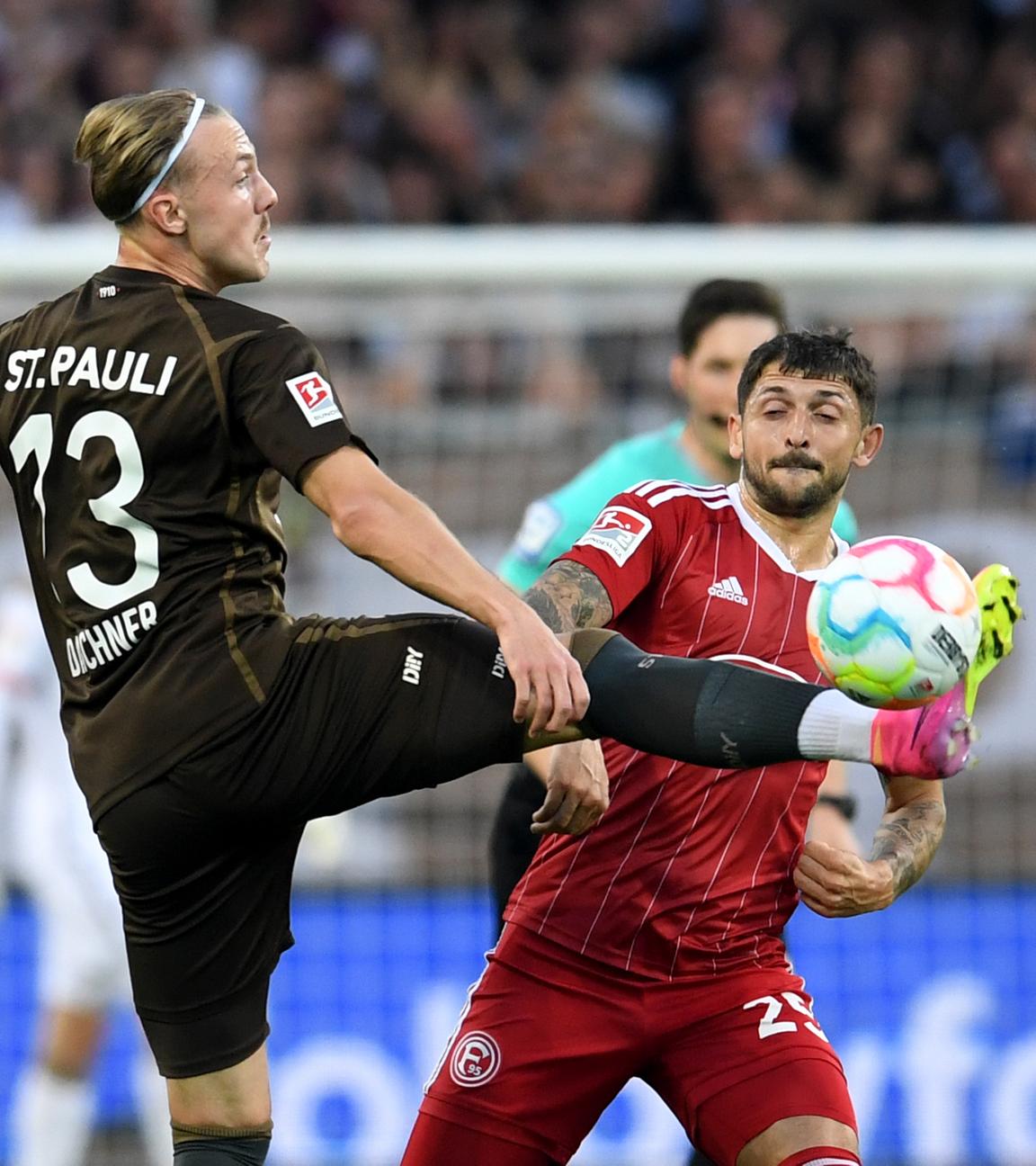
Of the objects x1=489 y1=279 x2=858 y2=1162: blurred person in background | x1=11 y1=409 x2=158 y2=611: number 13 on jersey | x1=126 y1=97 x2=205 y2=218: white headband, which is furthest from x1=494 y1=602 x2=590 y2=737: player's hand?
x1=489 y1=279 x2=858 y2=1162: blurred person in background

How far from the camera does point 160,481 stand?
372 cm

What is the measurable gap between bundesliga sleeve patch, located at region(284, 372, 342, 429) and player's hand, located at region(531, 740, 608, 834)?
715mm

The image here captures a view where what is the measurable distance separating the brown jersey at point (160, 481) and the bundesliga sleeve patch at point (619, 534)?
578 millimetres

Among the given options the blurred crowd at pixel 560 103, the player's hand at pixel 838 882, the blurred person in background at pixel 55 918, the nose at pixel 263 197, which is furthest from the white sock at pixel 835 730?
the blurred crowd at pixel 560 103

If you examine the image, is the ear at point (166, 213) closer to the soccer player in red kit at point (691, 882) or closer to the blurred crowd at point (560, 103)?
the soccer player in red kit at point (691, 882)

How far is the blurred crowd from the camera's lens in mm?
10258

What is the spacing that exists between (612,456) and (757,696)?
2100mm

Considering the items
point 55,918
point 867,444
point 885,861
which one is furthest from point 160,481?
point 55,918

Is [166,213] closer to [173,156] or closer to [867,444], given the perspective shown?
[173,156]

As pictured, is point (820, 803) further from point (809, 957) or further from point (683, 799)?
point (809, 957)

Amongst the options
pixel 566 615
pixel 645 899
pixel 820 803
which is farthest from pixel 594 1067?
pixel 820 803

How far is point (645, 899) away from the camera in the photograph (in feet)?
13.3

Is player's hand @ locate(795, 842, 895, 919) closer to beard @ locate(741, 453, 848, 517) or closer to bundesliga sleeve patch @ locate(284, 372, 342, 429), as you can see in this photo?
beard @ locate(741, 453, 848, 517)

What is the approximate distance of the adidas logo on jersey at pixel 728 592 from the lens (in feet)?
13.2
